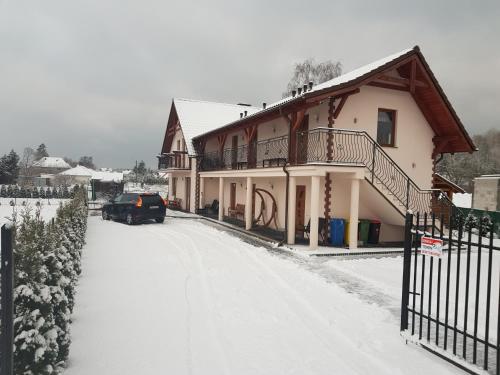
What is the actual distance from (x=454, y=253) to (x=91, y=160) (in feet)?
513

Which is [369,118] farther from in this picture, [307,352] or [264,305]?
[307,352]

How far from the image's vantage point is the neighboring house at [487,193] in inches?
859

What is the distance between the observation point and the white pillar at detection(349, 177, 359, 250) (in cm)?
1131

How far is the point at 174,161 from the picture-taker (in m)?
29.6

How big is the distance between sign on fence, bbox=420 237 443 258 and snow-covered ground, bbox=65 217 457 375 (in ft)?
4.08

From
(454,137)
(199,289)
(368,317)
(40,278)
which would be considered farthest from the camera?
(454,137)

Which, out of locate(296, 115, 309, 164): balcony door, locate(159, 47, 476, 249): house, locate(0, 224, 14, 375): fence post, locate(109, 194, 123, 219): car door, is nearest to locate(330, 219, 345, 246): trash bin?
locate(159, 47, 476, 249): house

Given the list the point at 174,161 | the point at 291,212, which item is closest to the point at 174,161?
the point at 174,161

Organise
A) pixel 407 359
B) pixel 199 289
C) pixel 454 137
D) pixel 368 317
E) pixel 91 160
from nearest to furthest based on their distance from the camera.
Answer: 1. pixel 407 359
2. pixel 368 317
3. pixel 199 289
4. pixel 454 137
5. pixel 91 160

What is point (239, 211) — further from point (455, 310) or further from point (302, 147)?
point (455, 310)

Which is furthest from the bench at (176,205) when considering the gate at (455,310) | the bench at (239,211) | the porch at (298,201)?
the gate at (455,310)

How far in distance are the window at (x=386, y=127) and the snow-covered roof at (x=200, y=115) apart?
45.4 ft

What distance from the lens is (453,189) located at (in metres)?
17.5

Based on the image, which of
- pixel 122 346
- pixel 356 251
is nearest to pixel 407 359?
pixel 122 346
